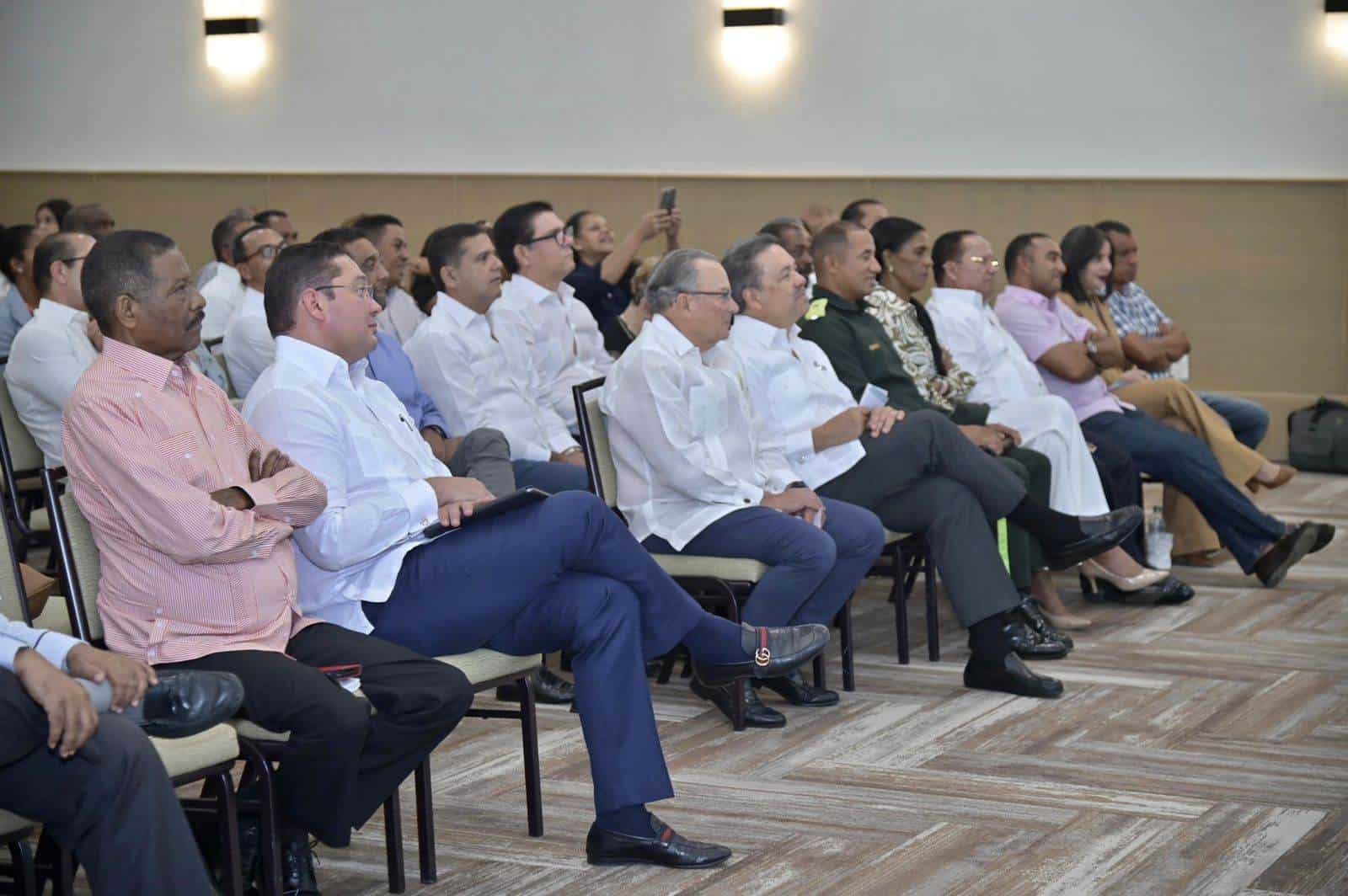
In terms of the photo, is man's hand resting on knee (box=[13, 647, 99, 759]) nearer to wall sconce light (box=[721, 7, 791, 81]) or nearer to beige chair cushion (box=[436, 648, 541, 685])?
beige chair cushion (box=[436, 648, 541, 685])

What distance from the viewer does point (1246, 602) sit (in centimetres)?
553

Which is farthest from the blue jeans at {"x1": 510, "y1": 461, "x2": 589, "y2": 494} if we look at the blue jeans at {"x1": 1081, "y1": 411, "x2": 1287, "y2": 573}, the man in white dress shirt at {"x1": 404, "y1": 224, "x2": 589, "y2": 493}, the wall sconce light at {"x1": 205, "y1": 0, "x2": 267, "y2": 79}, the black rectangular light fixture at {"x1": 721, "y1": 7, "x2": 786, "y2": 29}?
the wall sconce light at {"x1": 205, "y1": 0, "x2": 267, "y2": 79}

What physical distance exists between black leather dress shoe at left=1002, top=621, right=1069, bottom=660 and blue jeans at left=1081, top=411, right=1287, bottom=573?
116cm

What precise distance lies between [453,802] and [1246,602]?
3042mm

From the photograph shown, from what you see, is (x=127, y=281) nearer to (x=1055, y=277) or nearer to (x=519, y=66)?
(x=1055, y=277)

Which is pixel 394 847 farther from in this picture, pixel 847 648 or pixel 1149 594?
pixel 1149 594

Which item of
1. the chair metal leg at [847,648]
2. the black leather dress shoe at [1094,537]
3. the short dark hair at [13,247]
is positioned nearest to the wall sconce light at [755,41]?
the short dark hair at [13,247]

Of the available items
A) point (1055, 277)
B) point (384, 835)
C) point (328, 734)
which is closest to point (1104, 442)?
point (1055, 277)

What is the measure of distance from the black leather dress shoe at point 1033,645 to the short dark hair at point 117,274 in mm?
2744

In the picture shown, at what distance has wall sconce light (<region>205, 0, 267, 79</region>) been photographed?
1020cm

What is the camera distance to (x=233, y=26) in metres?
10.2

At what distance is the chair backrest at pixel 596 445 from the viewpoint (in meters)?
4.07

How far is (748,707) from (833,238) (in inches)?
59.3

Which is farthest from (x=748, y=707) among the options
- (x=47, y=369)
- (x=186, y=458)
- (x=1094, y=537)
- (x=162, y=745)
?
(x=47, y=369)
